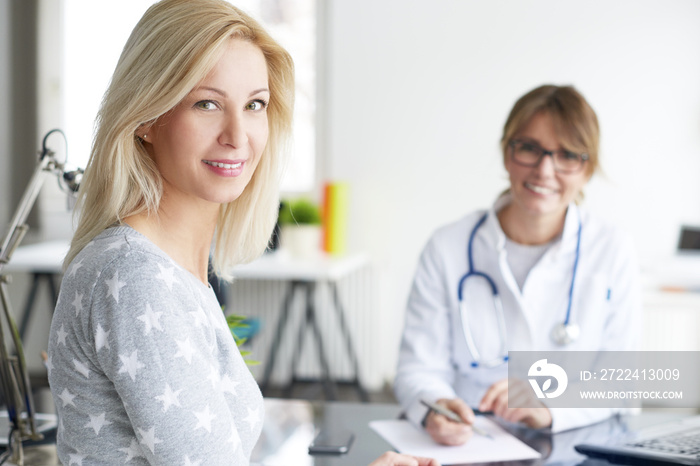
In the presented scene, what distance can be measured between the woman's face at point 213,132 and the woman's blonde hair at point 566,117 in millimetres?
959

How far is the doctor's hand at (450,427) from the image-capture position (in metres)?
1.26

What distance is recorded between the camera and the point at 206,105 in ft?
3.06

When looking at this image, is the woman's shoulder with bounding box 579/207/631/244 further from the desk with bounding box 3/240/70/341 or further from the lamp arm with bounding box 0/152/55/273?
the desk with bounding box 3/240/70/341

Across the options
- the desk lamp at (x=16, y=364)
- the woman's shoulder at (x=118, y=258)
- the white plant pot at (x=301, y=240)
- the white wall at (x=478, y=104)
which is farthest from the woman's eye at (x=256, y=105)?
the white wall at (x=478, y=104)

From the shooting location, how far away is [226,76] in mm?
927

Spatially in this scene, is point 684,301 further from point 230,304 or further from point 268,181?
point 268,181

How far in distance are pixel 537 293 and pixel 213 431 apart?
114cm

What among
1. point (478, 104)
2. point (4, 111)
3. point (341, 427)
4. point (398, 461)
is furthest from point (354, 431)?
point (4, 111)

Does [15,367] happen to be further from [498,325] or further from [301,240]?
[301,240]

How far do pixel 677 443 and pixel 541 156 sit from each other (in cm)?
76

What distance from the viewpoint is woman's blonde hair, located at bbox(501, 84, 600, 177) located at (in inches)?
67.1

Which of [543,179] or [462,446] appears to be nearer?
[462,446]

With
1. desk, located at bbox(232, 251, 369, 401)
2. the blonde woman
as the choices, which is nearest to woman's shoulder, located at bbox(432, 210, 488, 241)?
the blonde woman

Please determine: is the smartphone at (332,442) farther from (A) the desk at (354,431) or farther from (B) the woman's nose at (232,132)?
(B) the woman's nose at (232,132)
